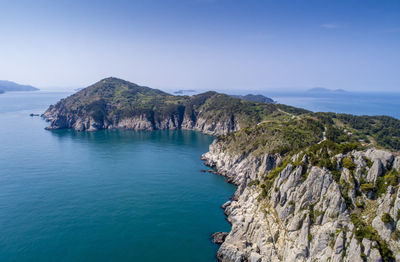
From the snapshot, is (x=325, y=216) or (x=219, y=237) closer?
(x=325, y=216)

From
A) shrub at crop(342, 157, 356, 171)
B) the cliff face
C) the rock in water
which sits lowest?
the rock in water

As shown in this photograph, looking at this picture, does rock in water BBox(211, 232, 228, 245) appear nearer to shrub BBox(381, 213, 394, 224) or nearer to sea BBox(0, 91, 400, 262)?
sea BBox(0, 91, 400, 262)

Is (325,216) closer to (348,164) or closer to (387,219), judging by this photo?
(387,219)

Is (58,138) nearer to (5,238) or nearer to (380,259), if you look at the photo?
(5,238)

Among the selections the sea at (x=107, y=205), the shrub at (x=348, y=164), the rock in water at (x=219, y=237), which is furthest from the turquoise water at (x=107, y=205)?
the shrub at (x=348, y=164)

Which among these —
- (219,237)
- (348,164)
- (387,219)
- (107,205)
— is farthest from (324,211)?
(107,205)

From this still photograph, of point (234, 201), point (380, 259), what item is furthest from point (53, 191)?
point (380, 259)

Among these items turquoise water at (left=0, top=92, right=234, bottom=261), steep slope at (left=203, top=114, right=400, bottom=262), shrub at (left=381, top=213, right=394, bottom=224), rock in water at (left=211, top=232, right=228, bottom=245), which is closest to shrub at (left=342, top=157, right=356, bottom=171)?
steep slope at (left=203, top=114, right=400, bottom=262)
